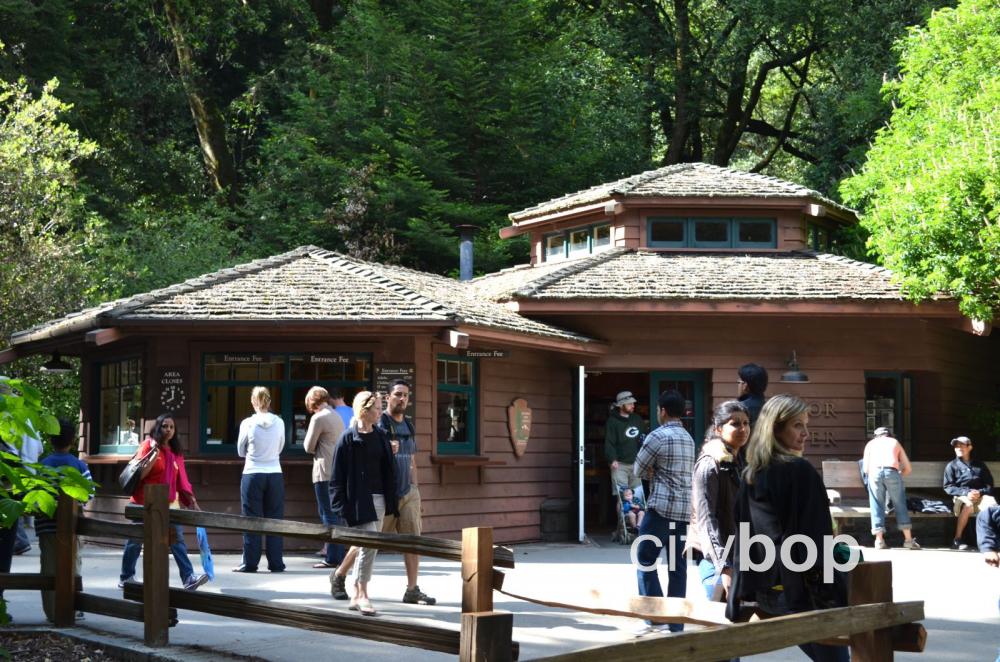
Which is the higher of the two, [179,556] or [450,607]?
[179,556]

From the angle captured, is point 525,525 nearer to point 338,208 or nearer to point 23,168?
point 23,168

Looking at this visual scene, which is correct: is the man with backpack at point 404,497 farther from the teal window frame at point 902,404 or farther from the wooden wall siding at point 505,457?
the teal window frame at point 902,404

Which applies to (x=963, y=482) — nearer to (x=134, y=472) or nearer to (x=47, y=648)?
(x=134, y=472)

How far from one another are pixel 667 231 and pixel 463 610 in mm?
15786

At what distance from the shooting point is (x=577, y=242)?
2208cm

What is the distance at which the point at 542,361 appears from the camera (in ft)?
59.3

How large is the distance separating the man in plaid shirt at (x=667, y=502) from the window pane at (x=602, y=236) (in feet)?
44.0

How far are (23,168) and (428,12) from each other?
13990 mm

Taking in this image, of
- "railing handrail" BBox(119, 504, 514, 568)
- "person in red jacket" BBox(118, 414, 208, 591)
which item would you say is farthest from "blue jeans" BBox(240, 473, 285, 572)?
"railing handrail" BBox(119, 504, 514, 568)

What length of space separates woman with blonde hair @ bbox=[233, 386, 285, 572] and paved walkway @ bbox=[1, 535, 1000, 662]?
27 centimetres

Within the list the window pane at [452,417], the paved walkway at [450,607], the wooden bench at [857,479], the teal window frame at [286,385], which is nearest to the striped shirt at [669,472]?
the paved walkway at [450,607]

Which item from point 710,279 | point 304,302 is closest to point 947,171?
point 710,279

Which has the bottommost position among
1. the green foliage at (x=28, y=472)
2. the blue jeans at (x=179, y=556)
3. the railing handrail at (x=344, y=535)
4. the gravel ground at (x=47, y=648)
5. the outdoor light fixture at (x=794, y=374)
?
the gravel ground at (x=47, y=648)

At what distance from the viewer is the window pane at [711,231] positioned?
20.8m
